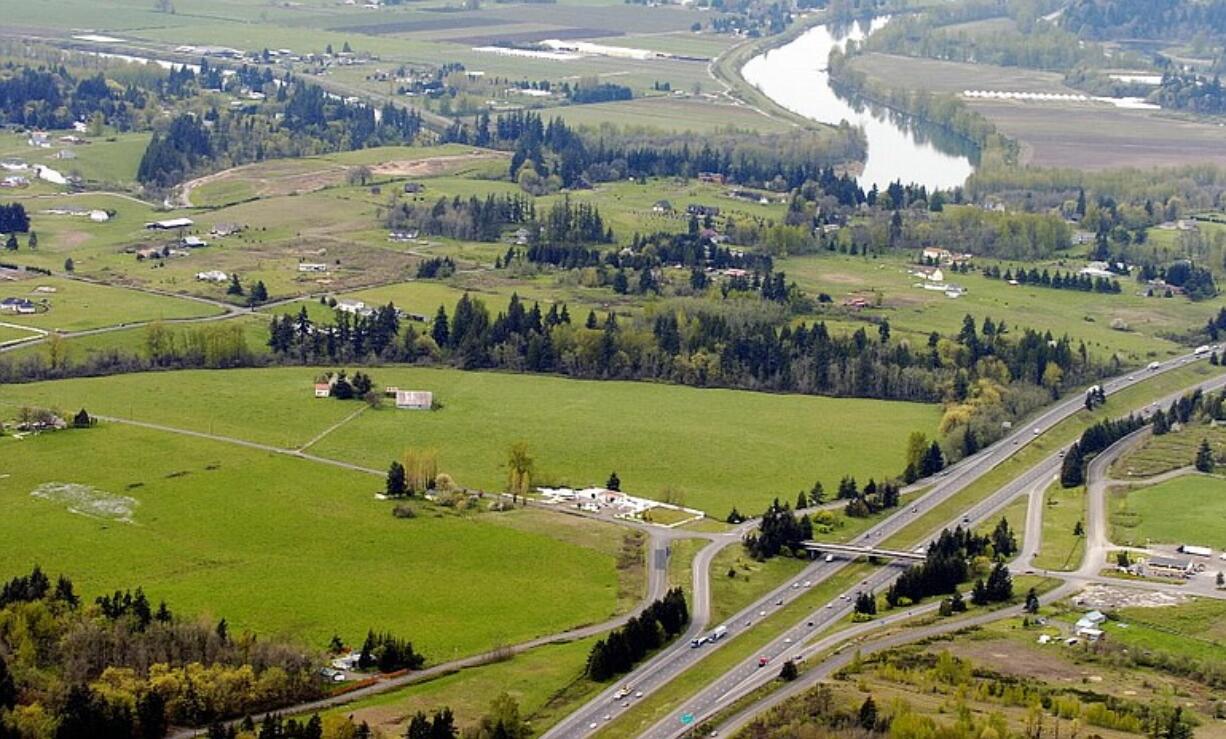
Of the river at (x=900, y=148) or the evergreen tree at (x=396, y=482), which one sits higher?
the river at (x=900, y=148)

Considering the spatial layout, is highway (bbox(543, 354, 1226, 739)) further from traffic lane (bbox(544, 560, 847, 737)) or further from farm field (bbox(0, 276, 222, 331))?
farm field (bbox(0, 276, 222, 331))

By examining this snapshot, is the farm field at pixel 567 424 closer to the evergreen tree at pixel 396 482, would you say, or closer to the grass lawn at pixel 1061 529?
the evergreen tree at pixel 396 482

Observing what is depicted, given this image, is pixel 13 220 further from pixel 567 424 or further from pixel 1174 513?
pixel 1174 513

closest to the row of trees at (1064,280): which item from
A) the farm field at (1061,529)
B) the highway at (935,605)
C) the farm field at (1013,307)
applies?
the farm field at (1013,307)

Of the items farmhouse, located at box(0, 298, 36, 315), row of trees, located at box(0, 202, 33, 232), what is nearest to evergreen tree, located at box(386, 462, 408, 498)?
farmhouse, located at box(0, 298, 36, 315)

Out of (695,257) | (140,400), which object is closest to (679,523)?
(140,400)

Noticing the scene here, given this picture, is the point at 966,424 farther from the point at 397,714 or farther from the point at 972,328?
the point at 397,714
